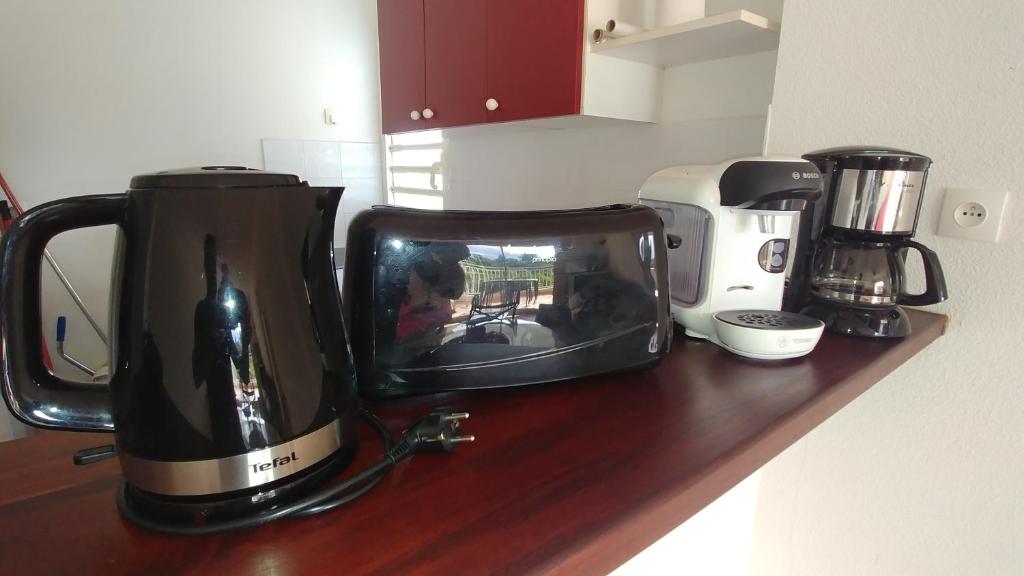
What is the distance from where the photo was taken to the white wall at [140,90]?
6.46 ft

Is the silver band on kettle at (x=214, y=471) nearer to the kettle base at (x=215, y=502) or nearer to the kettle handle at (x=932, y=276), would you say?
the kettle base at (x=215, y=502)

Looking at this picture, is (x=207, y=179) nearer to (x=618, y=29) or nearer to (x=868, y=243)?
(x=868, y=243)

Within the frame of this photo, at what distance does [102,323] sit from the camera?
2152 mm

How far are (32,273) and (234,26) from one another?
247 cm

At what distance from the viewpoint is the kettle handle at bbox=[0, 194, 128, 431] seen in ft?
1.10

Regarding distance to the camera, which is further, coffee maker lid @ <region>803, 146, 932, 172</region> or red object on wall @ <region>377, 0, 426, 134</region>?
red object on wall @ <region>377, 0, 426, 134</region>

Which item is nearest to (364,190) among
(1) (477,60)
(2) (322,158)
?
(2) (322,158)

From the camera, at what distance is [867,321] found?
0.77 m

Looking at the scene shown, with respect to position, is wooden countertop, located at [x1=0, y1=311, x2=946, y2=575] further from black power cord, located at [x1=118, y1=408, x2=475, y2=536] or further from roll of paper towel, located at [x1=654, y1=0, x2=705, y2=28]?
roll of paper towel, located at [x1=654, y1=0, x2=705, y2=28]

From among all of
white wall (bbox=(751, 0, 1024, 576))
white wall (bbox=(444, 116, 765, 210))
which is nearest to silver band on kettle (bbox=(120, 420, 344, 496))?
white wall (bbox=(751, 0, 1024, 576))

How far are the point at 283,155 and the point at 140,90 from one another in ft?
1.97

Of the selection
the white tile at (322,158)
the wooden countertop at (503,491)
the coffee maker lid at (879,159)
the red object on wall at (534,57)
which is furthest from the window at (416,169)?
the wooden countertop at (503,491)

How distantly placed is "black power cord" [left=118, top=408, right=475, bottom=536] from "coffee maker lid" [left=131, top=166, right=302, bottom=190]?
0.22 m

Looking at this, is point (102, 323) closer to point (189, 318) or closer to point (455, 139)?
point (455, 139)
